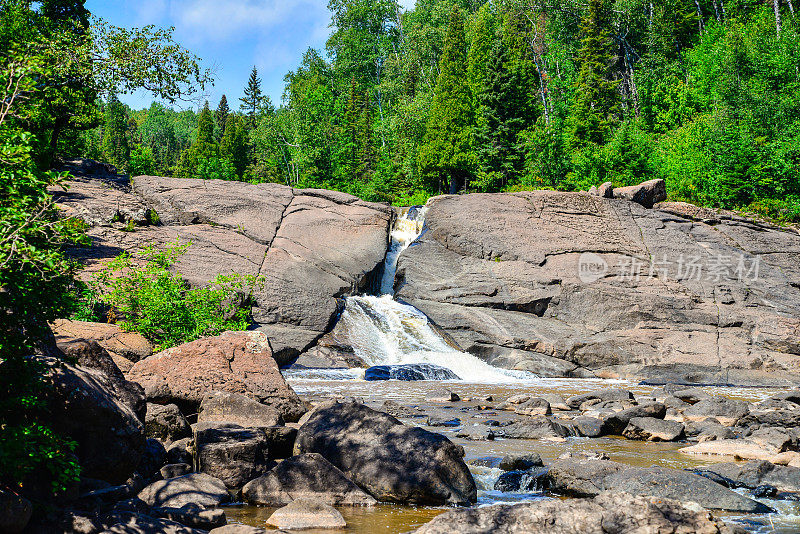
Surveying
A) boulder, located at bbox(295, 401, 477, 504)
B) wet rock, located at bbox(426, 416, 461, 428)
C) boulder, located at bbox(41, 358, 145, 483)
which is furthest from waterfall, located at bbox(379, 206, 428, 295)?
boulder, located at bbox(41, 358, 145, 483)

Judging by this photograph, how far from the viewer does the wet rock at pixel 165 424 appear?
8.09m

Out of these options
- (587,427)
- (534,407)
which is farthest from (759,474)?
(534,407)

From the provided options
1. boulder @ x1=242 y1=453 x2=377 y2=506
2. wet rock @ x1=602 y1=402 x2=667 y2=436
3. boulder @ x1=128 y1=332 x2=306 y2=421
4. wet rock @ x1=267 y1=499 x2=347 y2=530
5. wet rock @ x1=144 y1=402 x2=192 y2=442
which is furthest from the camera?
wet rock @ x1=602 y1=402 x2=667 y2=436

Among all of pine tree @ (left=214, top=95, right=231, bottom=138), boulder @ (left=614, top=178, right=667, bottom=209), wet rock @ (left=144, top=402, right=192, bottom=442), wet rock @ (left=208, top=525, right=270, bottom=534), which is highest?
pine tree @ (left=214, top=95, right=231, bottom=138)

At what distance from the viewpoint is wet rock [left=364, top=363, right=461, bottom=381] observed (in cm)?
1842

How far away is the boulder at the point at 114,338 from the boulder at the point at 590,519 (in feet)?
26.2

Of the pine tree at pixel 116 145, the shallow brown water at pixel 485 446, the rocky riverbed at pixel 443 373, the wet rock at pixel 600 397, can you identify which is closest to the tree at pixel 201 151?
the pine tree at pixel 116 145

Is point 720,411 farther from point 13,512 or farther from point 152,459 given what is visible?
point 13,512

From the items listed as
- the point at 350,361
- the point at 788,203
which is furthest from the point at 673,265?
the point at 350,361

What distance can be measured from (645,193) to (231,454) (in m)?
27.4

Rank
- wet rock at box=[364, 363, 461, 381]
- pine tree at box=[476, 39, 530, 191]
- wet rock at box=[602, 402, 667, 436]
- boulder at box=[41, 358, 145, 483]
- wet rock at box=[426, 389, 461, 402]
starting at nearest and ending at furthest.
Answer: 1. boulder at box=[41, 358, 145, 483]
2. wet rock at box=[602, 402, 667, 436]
3. wet rock at box=[426, 389, 461, 402]
4. wet rock at box=[364, 363, 461, 381]
5. pine tree at box=[476, 39, 530, 191]

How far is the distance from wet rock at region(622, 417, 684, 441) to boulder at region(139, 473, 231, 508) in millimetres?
7274

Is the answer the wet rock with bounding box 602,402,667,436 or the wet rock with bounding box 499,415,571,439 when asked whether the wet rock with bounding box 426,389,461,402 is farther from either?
the wet rock with bounding box 602,402,667,436

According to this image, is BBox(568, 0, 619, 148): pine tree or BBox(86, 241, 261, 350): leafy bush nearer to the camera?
BBox(86, 241, 261, 350): leafy bush
